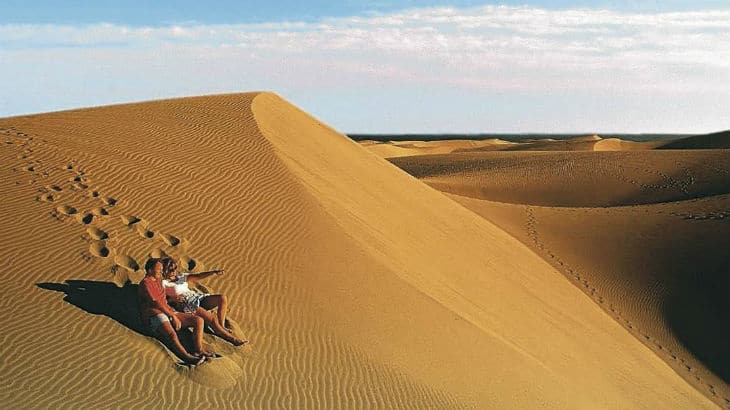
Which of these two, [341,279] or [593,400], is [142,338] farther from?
[593,400]

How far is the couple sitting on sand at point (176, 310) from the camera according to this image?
24.1 feet

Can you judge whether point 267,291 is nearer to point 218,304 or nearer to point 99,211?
point 218,304

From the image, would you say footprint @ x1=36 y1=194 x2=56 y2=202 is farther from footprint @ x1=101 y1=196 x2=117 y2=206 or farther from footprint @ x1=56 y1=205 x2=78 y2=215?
footprint @ x1=101 y1=196 x2=117 y2=206

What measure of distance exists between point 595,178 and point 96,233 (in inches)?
1181

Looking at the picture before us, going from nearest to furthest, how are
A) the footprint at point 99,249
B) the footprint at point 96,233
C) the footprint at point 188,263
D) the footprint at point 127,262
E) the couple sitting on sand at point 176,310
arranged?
1. the couple sitting on sand at point 176,310
2. the footprint at point 127,262
3. the footprint at point 99,249
4. the footprint at point 188,263
5. the footprint at point 96,233

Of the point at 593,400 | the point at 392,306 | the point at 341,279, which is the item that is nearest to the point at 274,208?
the point at 341,279

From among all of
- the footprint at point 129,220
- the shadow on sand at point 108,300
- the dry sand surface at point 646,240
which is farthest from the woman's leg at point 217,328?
the dry sand surface at point 646,240

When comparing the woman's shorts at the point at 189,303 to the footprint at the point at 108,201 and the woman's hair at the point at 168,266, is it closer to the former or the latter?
the woman's hair at the point at 168,266

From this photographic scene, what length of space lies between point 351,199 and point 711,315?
9.45m

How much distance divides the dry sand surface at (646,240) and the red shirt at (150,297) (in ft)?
35.3

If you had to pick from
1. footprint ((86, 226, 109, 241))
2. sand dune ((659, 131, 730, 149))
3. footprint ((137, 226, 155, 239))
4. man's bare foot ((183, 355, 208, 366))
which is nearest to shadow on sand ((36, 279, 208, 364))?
man's bare foot ((183, 355, 208, 366))

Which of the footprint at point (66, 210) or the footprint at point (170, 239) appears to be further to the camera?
the footprint at point (66, 210)

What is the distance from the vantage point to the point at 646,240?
20.6 m

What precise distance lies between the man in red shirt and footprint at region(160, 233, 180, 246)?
6.17 feet
